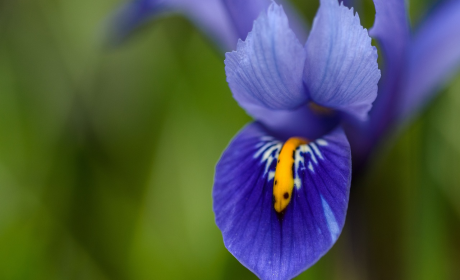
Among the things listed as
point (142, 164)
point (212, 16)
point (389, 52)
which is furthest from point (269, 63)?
point (142, 164)

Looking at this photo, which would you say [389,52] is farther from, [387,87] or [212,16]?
[212,16]

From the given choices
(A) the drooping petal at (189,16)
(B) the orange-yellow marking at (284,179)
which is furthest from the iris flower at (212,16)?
(B) the orange-yellow marking at (284,179)

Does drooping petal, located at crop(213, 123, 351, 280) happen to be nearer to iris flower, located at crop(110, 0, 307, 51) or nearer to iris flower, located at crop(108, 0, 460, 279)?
iris flower, located at crop(108, 0, 460, 279)

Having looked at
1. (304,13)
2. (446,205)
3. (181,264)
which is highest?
(304,13)

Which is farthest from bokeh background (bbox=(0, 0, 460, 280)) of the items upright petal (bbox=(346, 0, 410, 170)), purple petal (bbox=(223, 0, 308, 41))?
purple petal (bbox=(223, 0, 308, 41))

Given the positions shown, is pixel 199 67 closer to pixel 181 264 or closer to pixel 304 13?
pixel 304 13

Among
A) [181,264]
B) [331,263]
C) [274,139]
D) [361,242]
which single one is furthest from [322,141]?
[181,264]

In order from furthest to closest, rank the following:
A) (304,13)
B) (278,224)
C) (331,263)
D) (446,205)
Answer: (304,13) < (446,205) < (331,263) < (278,224)
